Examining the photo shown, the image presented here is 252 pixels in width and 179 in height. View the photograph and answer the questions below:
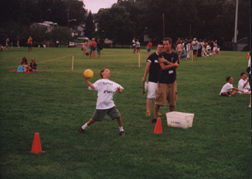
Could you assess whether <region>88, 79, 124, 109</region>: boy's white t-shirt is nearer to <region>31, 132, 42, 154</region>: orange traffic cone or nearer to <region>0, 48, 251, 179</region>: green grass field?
<region>0, 48, 251, 179</region>: green grass field

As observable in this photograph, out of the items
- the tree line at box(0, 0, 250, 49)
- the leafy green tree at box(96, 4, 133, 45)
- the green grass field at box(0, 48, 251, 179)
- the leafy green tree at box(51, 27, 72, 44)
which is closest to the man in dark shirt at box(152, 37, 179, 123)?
the green grass field at box(0, 48, 251, 179)

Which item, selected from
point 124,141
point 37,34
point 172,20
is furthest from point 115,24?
point 124,141

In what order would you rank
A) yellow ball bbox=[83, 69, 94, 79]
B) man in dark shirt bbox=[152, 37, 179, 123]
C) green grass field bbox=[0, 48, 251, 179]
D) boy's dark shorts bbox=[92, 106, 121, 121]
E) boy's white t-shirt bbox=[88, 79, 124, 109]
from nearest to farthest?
green grass field bbox=[0, 48, 251, 179], yellow ball bbox=[83, 69, 94, 79], boy's white t-shirt bbox=[88, 79, 124, 109], boy's dark shorts bbox=[92, 106, 121, 121], man in dark shirt bbox=[152, 37, 179, 123]

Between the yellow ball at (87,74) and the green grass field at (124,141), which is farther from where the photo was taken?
the yellow ball at (87,74)

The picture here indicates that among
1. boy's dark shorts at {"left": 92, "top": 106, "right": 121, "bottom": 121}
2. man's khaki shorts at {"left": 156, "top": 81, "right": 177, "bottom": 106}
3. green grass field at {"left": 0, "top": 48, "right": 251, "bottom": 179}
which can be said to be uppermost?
man's khaki shorts at {"left": 156, "top": 81, "right": 177, "bottom": 106}

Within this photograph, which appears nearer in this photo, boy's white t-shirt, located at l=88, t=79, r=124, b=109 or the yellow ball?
the yellow ball

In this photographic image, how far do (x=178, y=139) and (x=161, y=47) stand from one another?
2.66 metres

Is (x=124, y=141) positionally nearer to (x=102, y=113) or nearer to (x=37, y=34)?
(x=102, y=113)

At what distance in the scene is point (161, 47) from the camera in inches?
334

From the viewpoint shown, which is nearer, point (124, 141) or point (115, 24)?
point (124, 141)

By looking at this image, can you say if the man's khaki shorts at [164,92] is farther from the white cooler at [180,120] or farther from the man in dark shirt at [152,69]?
the man in dark shirt at [152,69]

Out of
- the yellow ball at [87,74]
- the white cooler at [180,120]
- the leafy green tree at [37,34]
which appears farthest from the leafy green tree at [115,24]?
the yellow ball at [87,74]

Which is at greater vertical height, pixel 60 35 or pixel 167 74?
pixel 60 35

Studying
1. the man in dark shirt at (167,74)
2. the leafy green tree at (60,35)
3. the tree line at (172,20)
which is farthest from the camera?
the tree line at (172,20)
